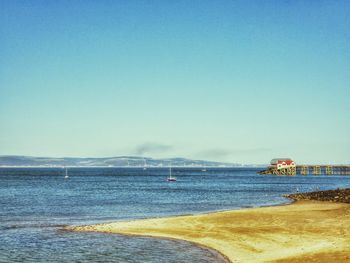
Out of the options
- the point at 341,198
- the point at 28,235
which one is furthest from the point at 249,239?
the point at 341,198

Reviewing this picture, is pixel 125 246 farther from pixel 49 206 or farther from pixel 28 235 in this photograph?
pixel 49 206

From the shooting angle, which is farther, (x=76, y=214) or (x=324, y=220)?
(x=76, y=214)

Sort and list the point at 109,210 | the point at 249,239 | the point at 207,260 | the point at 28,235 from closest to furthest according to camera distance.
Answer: the point at 207,260 → the point at 249,239 → the point at 28,235 → the point at 109,210

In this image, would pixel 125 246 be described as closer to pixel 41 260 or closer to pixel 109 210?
pixel 41 260

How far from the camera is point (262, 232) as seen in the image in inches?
1273

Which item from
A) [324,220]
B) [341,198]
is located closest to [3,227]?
[324,220]

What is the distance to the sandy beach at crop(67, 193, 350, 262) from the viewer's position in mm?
24969

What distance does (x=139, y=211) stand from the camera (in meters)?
52.9

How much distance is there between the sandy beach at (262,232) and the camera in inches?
983

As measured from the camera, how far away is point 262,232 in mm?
32344

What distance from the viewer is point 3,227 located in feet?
127

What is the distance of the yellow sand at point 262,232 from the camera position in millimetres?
24984

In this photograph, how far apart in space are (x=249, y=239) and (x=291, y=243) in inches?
124

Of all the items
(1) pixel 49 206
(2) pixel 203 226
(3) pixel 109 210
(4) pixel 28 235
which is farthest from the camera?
(1) pixel 49 206
